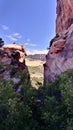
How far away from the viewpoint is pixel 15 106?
20.9 metres

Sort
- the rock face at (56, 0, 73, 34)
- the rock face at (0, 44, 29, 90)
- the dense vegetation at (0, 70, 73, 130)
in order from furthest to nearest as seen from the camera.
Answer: the rock face at (56, 0, 73, 34)
the rock face at (0, 44, 29, 90)
the dense vegetation at (0, 70, 73, 130)

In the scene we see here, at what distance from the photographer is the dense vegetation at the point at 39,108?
787 inches

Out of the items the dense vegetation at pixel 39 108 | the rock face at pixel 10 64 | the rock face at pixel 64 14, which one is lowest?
the dense vegetation at pixel 39 108

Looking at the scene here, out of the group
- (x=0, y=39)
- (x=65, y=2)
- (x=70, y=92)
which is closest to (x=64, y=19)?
(x=65, y=2)

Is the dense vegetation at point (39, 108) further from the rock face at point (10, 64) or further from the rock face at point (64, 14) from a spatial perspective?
the rock face at point (64, 14)

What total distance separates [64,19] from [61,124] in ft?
97.3

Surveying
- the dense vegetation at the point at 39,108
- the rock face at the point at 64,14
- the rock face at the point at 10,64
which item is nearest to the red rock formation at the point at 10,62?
the rock face at the point at 10,64

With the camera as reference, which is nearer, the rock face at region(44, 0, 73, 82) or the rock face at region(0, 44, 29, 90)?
the rock face at region(44, 0, 73, 82)

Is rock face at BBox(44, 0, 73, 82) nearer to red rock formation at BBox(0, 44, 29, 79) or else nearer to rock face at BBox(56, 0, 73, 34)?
red rock formation at BBox(0, 44, 29, 79)

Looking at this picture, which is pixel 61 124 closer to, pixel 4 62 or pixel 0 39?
pixel 4 62

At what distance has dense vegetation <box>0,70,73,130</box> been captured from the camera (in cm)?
2000

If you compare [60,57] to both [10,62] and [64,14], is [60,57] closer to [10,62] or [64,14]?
[10,62]

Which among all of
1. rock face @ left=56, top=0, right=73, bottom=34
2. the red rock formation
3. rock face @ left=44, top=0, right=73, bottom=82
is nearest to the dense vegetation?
rock face @ left=44, top=0, right=73, bottom=82

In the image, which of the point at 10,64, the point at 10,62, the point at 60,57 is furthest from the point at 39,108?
the point at 10,62
